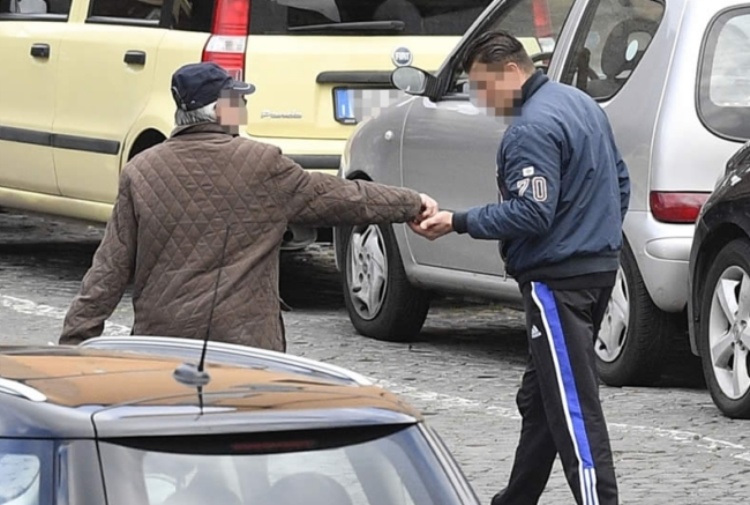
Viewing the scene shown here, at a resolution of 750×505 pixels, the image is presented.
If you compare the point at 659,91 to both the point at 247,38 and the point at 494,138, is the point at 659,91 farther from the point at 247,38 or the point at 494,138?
the point at 247,38

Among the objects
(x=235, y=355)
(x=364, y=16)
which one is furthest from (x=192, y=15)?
(x=235, y=355)

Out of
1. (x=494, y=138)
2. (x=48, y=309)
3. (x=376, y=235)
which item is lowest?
(x=48, y=309)

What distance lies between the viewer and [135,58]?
38.6ft

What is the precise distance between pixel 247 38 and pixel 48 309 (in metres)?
1.93

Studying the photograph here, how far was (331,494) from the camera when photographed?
3.98 meters

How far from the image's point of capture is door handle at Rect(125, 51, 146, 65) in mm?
11703

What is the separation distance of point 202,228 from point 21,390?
202 cm

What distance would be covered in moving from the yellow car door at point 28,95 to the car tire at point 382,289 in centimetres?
251

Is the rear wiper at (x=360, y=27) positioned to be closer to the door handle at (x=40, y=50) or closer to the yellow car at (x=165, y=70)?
the yellow car at (x=165, y=70)

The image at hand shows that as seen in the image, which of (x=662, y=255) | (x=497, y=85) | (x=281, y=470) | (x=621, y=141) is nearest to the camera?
(x=281, y=470)

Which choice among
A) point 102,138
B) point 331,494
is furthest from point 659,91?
point 331,494

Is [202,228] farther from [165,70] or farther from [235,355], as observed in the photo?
A: [165,70]

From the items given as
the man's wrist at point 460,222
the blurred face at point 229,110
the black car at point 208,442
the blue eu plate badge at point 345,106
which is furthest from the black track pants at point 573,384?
the blue eu plate badge at point 345,106

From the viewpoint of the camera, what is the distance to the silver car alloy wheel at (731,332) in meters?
8.44
